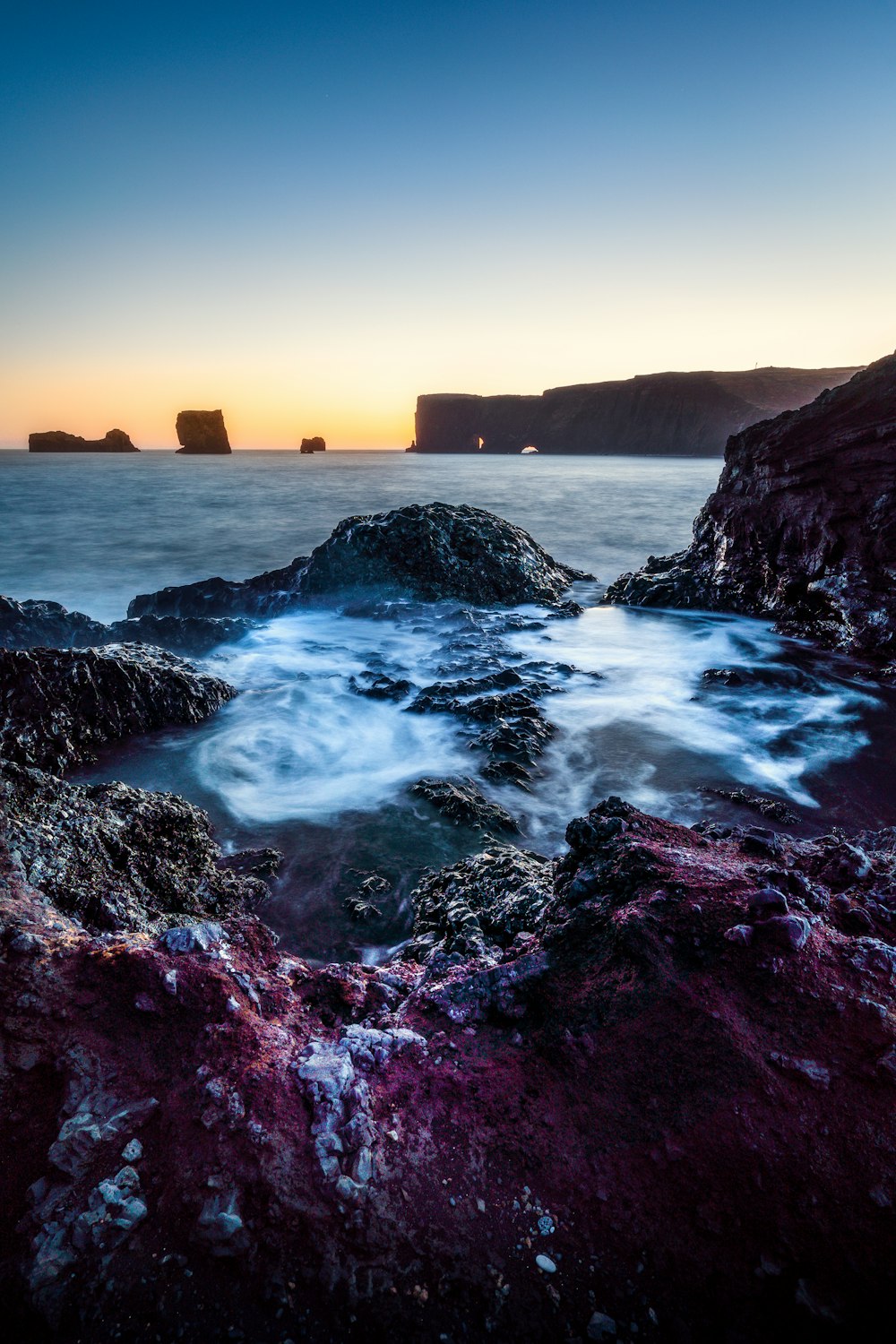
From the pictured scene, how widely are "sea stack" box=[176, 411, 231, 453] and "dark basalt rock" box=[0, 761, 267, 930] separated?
11279 centimetres

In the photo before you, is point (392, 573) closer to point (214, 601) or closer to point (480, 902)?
point (214, 601)

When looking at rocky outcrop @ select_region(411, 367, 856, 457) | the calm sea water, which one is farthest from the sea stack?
the calm sea water

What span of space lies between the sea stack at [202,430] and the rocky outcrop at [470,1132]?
114366mm

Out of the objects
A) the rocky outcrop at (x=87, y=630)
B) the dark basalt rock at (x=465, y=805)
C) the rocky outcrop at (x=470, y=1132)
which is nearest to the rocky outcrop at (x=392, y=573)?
the rocky outcrop at (x=87, y=630)

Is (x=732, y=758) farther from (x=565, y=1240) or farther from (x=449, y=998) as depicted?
(x=565, y=1240)

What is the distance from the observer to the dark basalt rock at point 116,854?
2.31 metres

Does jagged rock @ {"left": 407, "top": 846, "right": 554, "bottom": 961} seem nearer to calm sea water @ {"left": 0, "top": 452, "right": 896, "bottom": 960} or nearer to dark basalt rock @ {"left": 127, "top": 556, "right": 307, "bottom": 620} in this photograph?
calm sea water @ {"left": 0, "top": 452, "right": 896, "bottom": 960}

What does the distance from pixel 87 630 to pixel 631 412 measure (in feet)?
293

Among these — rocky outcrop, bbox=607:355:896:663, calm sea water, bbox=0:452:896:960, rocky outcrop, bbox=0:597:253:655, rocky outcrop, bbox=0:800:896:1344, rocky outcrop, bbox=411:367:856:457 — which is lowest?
Answer: calm sea water, bbox=0:452:896:960

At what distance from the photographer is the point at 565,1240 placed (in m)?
1.25

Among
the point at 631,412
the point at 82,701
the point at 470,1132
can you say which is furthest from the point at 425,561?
the point at 631,412

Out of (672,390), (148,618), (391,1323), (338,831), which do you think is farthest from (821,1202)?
(672,390)

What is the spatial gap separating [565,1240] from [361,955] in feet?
6.64

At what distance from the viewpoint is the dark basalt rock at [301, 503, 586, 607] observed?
417 inches
